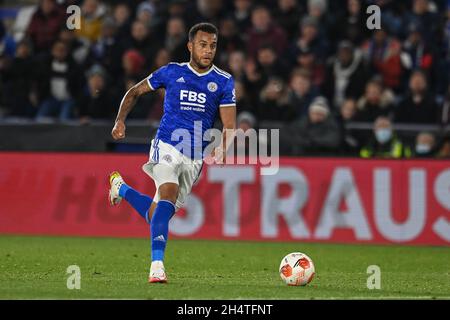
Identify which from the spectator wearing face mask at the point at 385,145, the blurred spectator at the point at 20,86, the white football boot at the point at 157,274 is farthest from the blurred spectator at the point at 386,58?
the white football boot at the point at 157,274

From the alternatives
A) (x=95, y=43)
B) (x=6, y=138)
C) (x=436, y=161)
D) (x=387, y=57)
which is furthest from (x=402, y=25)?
(x=6, y=138)

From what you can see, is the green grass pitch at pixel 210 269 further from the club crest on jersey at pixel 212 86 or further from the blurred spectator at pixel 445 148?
the blurred spectator at pixel 445 148

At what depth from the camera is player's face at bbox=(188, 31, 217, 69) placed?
9812 mm

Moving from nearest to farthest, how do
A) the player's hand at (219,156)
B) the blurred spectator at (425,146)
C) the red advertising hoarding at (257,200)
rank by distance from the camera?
the player's hand at (219,156)
the red advertising hoarding at (257,200)
the blurred spectator at (425,146)

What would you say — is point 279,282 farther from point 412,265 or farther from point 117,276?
point 412,265

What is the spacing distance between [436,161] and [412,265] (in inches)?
126

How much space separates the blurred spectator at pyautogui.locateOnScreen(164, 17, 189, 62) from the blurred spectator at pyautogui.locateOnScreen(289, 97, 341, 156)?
8.46ft

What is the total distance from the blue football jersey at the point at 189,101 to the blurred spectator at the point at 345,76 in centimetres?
758

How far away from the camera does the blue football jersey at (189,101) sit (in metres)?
9.98

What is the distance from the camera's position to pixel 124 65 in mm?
17781

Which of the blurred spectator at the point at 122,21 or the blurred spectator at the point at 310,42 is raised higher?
the blurred spectator at the point at 122,21

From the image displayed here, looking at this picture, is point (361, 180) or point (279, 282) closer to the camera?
point (279, 282)

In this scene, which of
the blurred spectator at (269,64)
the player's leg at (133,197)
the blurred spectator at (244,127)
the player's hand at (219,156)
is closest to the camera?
the player's hand at (219,156)
